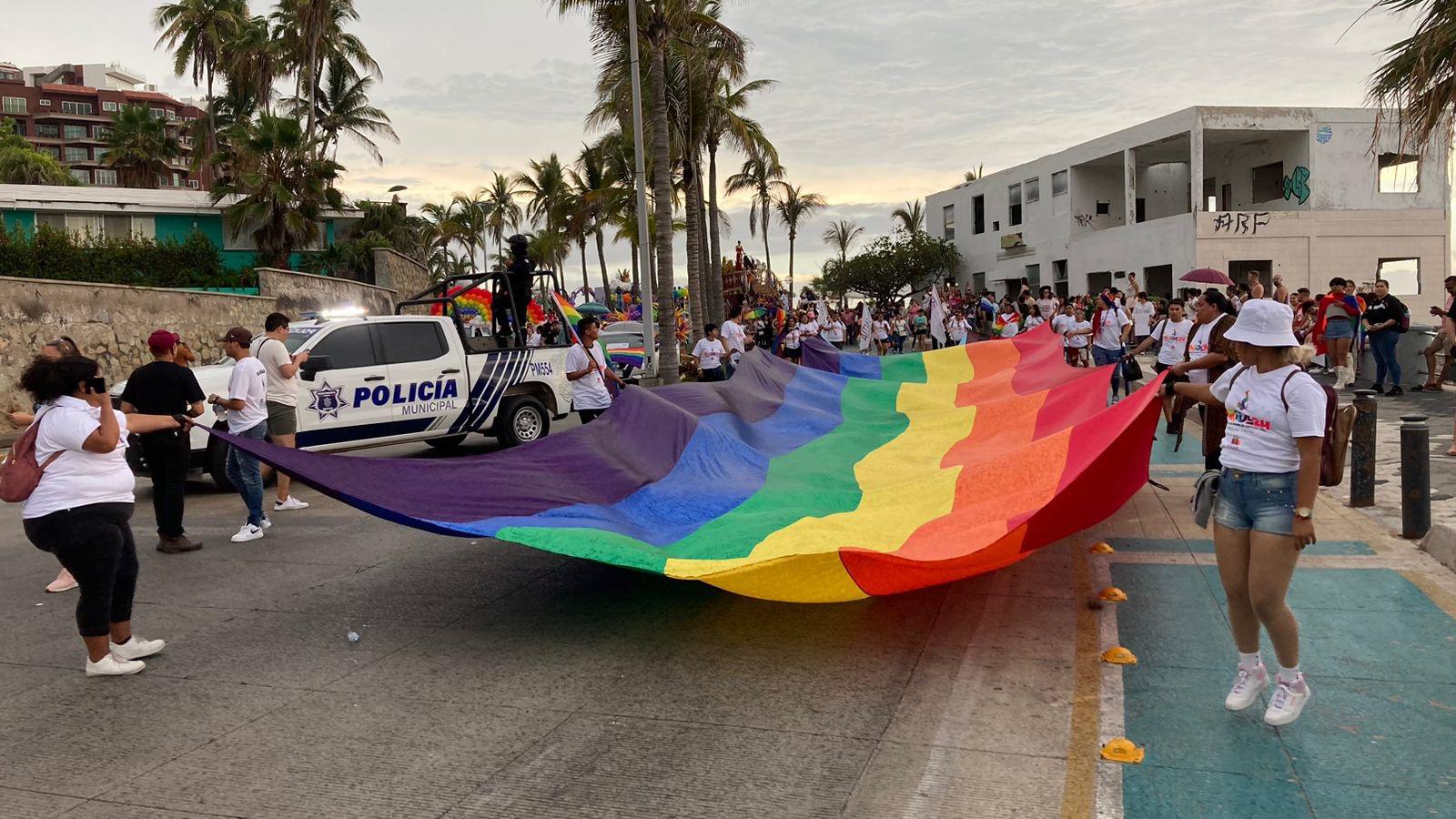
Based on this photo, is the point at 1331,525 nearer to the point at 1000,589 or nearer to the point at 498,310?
the point at 1000,589

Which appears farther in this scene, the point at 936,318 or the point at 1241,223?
the point at 1241,223

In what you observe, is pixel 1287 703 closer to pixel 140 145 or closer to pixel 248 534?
pixel 248 534

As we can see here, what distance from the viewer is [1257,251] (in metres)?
38.3

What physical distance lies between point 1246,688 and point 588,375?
8811mm

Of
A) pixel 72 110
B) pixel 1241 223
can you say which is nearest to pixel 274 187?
pixel 1241 223

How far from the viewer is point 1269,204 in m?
40.6

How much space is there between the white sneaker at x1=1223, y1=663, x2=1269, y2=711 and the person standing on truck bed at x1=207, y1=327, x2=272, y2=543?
7703 millimetres

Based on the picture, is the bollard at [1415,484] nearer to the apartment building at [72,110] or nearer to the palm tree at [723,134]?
the palm tree at [723,134]

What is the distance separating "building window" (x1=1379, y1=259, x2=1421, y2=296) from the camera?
3981cm

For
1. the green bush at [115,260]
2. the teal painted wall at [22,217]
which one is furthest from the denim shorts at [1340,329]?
the teal painted wall at [22,217]

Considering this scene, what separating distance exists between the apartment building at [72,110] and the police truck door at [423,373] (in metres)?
96.7

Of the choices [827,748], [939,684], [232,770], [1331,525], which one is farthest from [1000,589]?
[232,770]

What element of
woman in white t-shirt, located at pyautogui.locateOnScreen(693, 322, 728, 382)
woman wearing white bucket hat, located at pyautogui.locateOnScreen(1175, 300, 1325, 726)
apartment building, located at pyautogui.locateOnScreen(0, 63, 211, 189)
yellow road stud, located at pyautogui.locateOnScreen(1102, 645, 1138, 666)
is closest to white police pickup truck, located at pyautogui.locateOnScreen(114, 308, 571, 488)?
woman in white t-shirt, located at pyautogui.locateOnScreen(693, 322, 728, 382)

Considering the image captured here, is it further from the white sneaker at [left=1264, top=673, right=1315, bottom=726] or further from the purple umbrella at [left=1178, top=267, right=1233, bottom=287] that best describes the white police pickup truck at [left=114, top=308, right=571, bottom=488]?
the white sneaker at [left=1264, top=673, right=1315, bottom=726]
